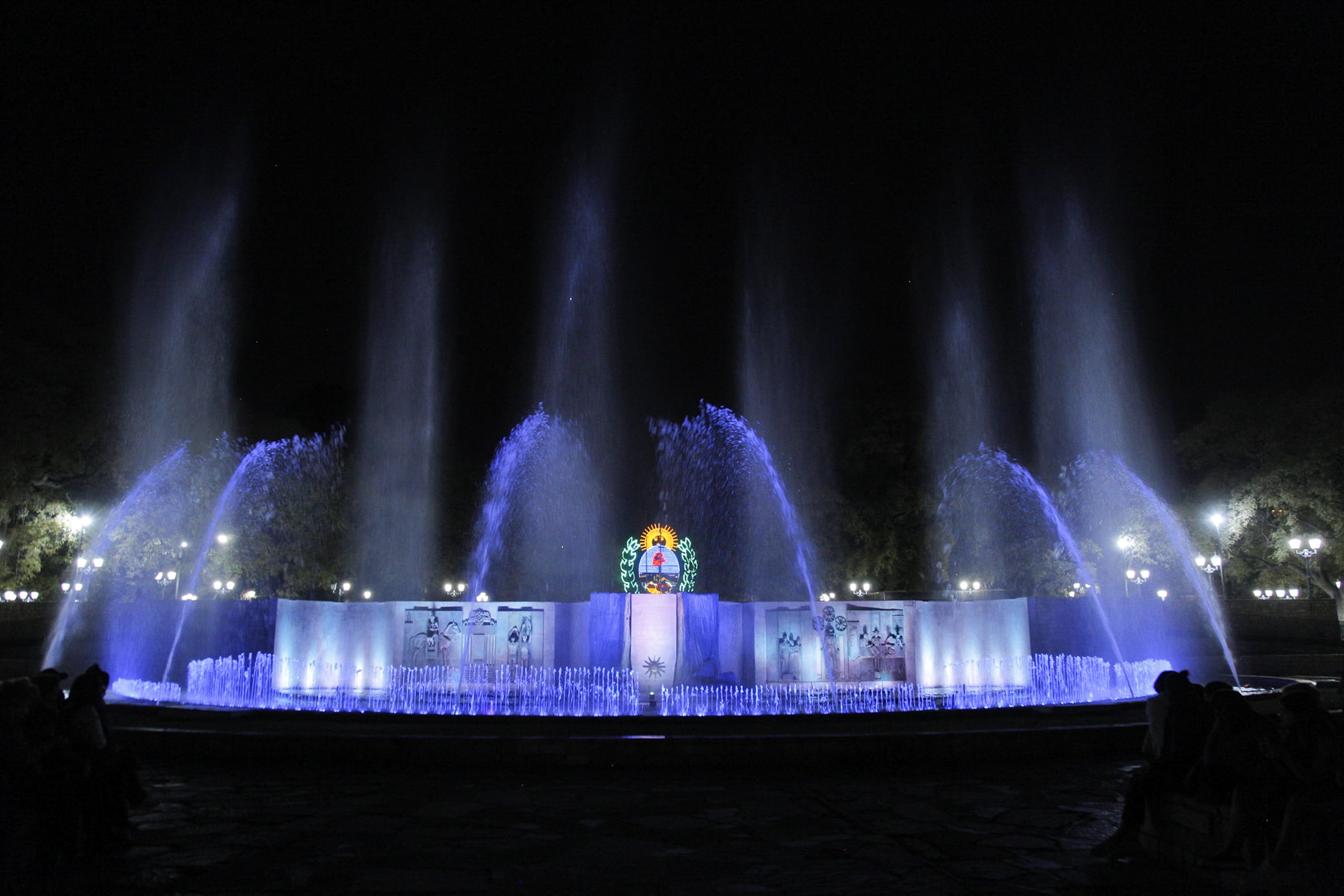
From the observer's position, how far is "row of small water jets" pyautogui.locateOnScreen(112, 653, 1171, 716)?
47.3 feet

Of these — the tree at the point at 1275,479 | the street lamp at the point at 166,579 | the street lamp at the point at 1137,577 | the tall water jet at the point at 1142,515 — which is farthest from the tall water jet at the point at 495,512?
the tree at the point at 1275,479

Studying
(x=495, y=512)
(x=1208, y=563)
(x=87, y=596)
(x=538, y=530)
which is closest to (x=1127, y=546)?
(x=1208, y=563)

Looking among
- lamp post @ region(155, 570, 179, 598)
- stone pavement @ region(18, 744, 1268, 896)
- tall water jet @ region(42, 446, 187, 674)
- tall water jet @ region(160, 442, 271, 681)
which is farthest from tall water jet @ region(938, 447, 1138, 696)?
lamp post @ region(155, 570, 179, 598)

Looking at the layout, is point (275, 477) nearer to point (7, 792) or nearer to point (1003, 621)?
point (1003, 621)

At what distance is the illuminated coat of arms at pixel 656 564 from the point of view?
64.3 ft

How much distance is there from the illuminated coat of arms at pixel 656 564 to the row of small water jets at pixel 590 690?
6.58 feet

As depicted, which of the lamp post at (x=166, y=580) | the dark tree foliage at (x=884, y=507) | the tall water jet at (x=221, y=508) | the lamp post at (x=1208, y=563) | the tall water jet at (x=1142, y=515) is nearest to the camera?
the tall water jet at (x=221, y=508)

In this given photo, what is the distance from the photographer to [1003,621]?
19.9m

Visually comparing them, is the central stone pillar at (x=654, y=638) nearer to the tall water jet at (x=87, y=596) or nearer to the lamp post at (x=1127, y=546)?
the tall water jet at (x=87, y=596)

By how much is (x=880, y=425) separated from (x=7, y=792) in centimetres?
3321

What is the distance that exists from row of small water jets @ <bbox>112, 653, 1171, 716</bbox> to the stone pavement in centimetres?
422

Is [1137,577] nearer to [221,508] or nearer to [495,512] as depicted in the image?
[495,512]

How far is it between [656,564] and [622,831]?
1275 centimetres

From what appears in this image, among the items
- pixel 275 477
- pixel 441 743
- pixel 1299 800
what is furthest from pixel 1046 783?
pixel 275 477
